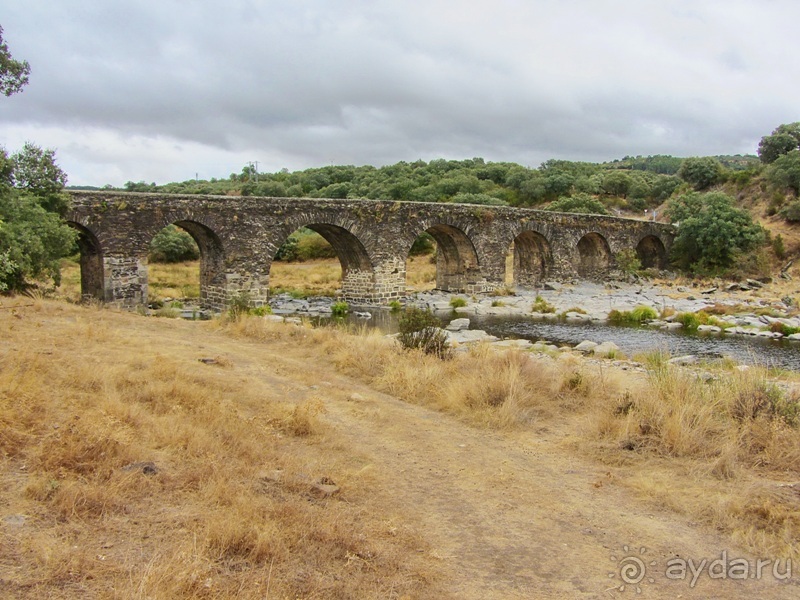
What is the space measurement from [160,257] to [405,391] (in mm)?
28073

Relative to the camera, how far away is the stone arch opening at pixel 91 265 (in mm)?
16969

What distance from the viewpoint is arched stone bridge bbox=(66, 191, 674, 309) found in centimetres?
1731

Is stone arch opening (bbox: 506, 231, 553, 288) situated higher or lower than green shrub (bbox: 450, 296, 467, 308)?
higher

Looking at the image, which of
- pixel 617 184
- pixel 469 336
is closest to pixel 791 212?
pixel 617 184

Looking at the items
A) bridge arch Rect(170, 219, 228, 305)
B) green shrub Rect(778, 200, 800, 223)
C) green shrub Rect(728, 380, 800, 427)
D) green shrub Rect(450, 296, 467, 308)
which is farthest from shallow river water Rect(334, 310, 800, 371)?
green shrub Rect(778, 200, 800, 223)

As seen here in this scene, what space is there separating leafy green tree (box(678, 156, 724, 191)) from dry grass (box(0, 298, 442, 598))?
41.9 m

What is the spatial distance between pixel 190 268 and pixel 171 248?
216cm

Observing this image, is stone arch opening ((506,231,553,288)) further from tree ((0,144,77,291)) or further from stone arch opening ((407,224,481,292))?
tree ((0,144,77,291))

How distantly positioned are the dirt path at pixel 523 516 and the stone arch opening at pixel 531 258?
22262mm

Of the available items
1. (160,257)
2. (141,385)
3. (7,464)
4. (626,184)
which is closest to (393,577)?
(7,464)

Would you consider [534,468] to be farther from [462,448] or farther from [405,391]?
[405,391]

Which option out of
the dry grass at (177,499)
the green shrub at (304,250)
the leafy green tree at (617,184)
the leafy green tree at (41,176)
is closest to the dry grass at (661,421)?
the dry grass at (177,499)

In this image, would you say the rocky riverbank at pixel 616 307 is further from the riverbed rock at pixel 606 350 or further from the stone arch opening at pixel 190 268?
the stone arch opening at pixel 190 268

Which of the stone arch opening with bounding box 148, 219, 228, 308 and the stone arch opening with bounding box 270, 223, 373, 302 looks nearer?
the stone arch opening with bounding box 148, 219, 228, 308
